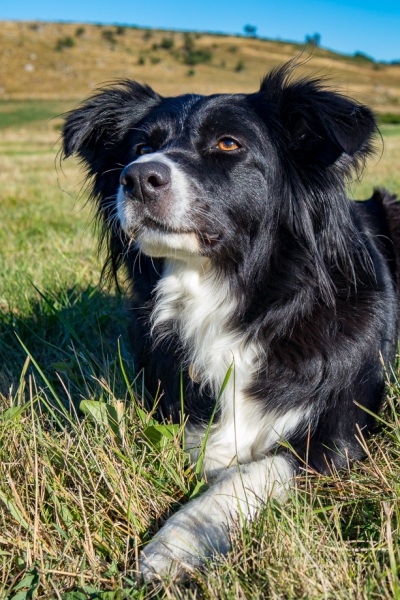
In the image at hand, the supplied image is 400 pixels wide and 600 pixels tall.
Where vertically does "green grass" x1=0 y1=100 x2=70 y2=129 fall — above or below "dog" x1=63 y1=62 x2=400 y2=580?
above

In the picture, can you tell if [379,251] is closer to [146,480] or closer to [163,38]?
[146,480]

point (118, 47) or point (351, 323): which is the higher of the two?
point (118, 47)

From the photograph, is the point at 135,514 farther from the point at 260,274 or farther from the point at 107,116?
the point at 107,116

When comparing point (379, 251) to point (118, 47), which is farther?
point (118, 47)

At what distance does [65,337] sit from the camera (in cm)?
341

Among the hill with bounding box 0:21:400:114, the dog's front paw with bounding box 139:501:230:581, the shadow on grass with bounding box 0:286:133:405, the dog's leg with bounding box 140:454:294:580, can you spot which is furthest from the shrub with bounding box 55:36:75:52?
the dog's front paw with bounding box 139:501:230:581

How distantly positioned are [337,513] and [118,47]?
7674cm

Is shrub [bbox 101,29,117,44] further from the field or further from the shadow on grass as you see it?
the field

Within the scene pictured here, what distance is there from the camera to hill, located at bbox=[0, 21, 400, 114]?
57969 millimetres

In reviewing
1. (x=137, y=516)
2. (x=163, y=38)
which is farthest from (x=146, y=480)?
(x=163, y=38)

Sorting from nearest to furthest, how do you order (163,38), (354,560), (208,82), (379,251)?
(354,560), (379,251), (208,82), (163,38)

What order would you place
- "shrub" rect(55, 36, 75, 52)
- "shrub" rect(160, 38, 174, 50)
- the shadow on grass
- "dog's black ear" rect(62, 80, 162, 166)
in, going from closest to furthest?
1. "dog's black ear" rect(62, 80, 162, 166)
2. the shadow on grass
3. "shrub" rect(55, 36, 75, 52)
4. "shrub" rect(160, 38, 174, 50)

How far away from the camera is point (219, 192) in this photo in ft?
7.59

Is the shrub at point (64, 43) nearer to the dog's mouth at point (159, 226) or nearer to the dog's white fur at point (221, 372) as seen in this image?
the dog's white fur at point (221, 372)
